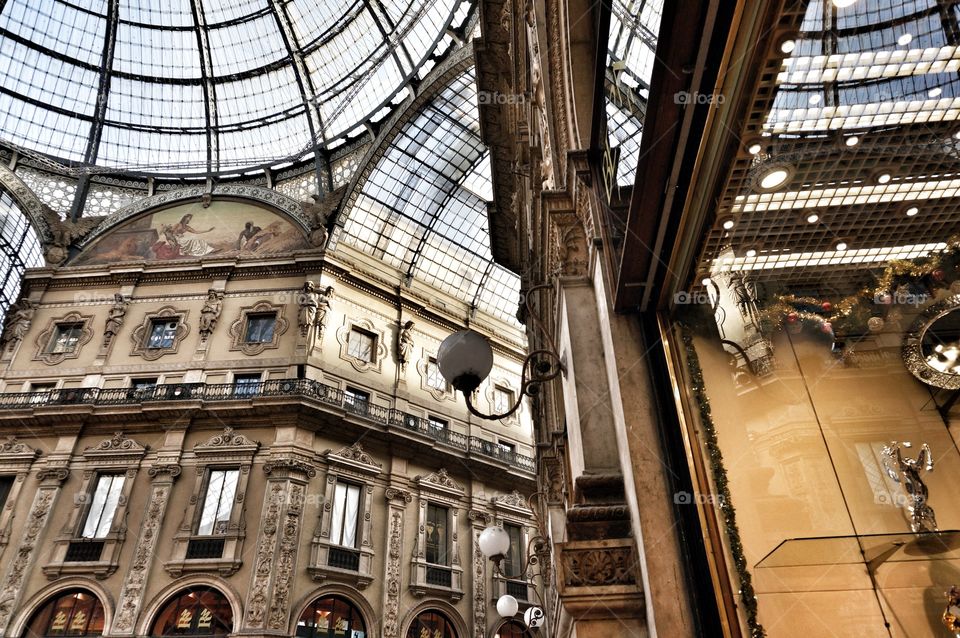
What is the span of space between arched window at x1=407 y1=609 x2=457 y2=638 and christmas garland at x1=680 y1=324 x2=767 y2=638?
18329 mm

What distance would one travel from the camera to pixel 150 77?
92.8 feet

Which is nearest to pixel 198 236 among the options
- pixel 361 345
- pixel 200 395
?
pixel 200 395

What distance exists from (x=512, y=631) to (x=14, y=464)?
18115mm

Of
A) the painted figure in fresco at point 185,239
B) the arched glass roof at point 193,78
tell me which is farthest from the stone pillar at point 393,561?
the arched glass roof at point 193,78

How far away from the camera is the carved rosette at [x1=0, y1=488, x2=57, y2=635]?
16406 mm

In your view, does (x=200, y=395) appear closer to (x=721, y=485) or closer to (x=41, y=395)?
(x=41, y=395)

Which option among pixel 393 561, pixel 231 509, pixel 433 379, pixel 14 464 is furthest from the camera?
pixel 433 379

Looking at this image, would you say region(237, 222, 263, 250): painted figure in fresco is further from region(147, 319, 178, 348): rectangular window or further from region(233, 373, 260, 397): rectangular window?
region(233, 373, 260, 397): rectangular window

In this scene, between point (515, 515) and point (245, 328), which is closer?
point (245, 328)

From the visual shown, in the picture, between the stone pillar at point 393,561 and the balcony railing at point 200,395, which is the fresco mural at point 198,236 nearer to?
the balcony railing at point 200,395

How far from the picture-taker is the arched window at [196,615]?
16.0m

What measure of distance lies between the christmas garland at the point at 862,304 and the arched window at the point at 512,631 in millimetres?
20285

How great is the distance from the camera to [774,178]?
251cm

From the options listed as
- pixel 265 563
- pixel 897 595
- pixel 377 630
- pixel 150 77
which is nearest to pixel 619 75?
pixel 897 595
